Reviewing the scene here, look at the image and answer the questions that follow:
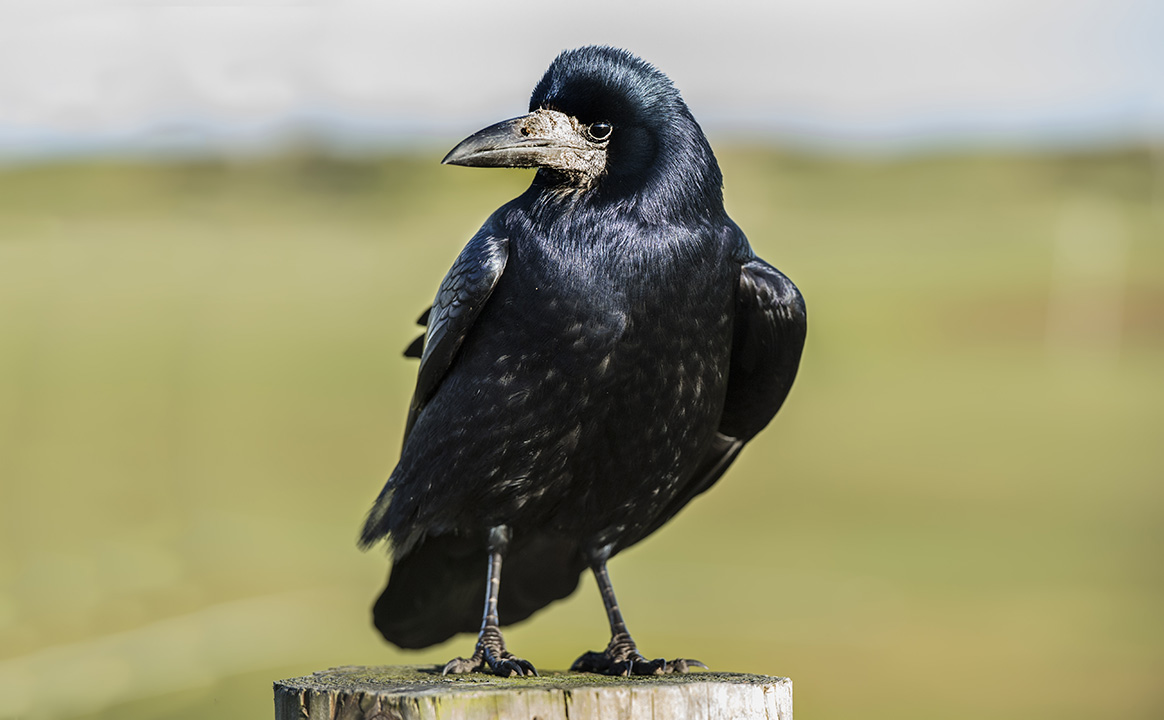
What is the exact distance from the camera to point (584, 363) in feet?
11.5

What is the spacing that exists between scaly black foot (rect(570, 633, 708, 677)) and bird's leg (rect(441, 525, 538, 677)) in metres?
0.27

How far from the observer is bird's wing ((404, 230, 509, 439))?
363 centimetres

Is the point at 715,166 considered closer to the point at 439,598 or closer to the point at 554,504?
the point at 554,504

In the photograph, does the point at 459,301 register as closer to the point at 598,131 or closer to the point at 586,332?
the point at 586,332

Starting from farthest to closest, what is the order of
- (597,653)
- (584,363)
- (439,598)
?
(439,598)
(597,653)
(584,363)

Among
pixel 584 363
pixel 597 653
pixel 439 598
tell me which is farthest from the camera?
pixel 439 598

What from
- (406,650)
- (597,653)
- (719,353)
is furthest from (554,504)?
(406,650)

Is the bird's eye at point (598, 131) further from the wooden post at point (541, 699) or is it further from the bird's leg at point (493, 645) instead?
the wooden post at point (541, 699)

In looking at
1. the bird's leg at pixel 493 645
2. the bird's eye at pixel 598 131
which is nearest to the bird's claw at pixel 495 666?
the bird's leg at pixel 493 645

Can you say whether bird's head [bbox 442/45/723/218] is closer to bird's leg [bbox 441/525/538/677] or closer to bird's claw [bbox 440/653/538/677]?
bird's leg [bbox 441/525/538/677]

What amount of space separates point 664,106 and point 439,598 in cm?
201

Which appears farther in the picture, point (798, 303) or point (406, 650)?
point (406, 650)

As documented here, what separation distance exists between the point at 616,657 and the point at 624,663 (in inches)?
5.6

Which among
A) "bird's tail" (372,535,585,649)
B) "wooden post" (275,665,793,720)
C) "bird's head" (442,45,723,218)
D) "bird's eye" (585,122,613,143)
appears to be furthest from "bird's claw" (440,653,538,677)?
"bird's eye" (585,122,613,143)
